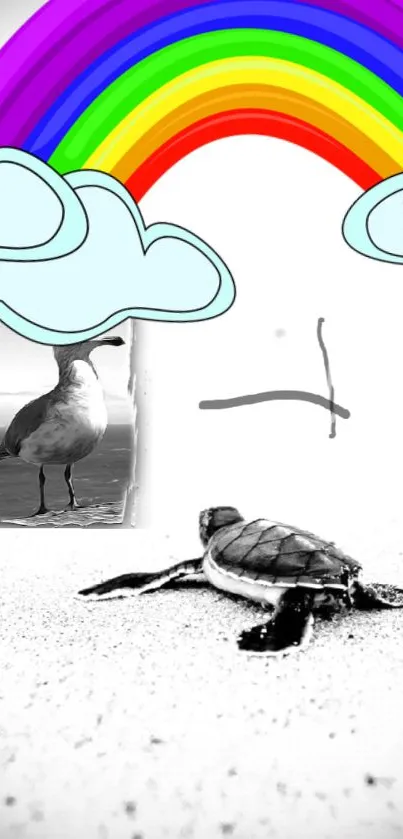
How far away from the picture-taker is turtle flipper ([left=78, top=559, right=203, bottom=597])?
1.75 m

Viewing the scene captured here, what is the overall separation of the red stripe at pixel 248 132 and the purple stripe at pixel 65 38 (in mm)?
337

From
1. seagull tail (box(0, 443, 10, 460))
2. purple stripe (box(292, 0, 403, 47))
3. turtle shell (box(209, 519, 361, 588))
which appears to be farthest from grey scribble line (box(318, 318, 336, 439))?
seagull tail (box(0, 443, 10, 460))

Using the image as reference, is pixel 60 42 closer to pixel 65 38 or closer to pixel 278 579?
pixel 65 38

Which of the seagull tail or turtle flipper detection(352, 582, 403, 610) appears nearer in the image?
turtle flipper detection(352, 582, 403, 610)

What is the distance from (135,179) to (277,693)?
1.70m

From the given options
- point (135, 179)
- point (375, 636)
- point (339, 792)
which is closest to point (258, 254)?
point (135, 179)

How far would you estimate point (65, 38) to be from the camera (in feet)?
6.75

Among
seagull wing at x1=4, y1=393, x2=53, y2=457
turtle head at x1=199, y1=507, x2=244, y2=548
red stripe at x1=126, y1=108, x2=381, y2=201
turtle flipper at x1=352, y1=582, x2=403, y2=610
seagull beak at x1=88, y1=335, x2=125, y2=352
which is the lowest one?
turtle flipper at x1=352, y1=582, x2=403, y2=610

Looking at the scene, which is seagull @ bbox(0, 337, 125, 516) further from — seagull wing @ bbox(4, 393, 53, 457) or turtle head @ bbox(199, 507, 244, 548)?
turtle head @ bbox(199, 507, 244, 548)

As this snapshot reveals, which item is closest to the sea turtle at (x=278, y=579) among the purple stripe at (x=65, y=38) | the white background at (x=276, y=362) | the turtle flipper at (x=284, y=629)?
the turtle flipper at (x=284, y=629)

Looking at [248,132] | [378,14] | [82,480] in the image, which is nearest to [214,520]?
[82,480]

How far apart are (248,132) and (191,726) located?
1.90 meters

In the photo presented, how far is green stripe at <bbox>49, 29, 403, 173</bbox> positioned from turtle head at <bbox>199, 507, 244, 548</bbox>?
117 centimetres

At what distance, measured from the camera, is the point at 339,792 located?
0.94 m
